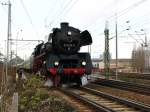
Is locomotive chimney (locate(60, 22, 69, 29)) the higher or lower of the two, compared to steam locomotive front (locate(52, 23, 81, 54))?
higher

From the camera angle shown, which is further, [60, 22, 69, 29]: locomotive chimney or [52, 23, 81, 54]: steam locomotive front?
[60, 22, 69, 29]: locomotive chimney

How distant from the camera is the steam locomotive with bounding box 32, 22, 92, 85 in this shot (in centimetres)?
2722

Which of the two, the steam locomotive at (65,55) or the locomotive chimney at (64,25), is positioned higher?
the locomotive chimney at (64,25)

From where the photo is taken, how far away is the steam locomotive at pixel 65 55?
27219 mm

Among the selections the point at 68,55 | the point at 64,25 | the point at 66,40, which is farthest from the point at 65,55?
the point at 64,25

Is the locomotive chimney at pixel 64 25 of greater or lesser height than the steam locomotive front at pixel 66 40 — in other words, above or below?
above

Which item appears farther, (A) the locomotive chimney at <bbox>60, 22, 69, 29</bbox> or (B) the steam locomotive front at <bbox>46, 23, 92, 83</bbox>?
(A) the locomotive chimney at <bbox>60, 22, 69, 29</bbox>

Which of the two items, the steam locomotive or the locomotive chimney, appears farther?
the locomotive chimney

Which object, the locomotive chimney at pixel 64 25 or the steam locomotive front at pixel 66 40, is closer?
the steam locomotive front at pixel 66 40

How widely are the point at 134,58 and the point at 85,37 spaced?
209 ft

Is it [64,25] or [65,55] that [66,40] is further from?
[64,25]

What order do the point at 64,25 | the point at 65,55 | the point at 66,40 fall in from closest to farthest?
the point at 66,40
the point at 65,55
the point at 64,25

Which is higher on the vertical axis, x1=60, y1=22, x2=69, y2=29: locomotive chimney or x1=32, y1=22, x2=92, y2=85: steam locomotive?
x1=60, y1=22, x2=69, y2=29: locomotive chimney

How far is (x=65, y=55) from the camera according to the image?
27.8m
